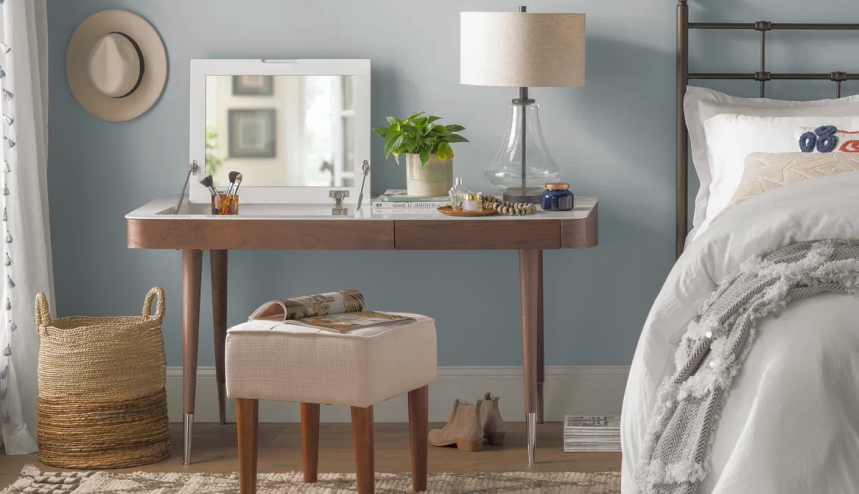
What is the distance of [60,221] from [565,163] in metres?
1.72

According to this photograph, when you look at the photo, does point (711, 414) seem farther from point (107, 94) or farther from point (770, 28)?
point (107, 94)

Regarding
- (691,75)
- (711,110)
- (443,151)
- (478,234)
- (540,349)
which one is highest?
(691,75)

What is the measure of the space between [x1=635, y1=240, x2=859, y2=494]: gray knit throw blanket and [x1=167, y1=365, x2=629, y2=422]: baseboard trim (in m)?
1.61

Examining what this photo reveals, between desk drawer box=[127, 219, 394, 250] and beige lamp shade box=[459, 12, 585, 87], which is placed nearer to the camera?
desk drawer box=[127, 219, 394, 250]


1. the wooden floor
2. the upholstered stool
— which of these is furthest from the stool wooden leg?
the wooden floor

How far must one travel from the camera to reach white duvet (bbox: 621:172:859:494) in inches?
65.2

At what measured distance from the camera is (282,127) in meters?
3.40

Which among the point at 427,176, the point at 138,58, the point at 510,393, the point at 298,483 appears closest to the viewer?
the point at 298,483

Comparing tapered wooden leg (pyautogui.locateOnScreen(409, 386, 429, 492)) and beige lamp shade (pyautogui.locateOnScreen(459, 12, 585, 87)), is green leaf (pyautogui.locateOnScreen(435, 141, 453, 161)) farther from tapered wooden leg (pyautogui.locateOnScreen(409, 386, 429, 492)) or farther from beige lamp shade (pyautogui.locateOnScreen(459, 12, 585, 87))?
tapered wooden leg (pyautogui.locateOnScreen(409, 386, 429, 492))

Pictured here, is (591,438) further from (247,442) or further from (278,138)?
(278,138)

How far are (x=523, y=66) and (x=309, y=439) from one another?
4.04 feet

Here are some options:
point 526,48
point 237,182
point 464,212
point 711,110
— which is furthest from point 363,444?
point 711,110

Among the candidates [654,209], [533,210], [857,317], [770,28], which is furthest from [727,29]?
[857,317]

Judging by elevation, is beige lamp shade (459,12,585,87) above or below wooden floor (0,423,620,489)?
above
